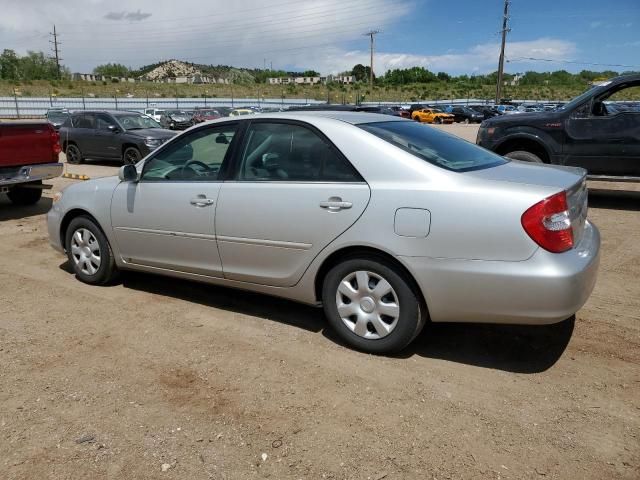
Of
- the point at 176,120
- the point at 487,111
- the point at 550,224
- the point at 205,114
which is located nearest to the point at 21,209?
the point at 550,224

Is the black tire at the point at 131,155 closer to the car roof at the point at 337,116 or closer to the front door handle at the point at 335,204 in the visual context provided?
the car roof at the point at 337,116

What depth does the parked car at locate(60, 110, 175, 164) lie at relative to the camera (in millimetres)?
14539

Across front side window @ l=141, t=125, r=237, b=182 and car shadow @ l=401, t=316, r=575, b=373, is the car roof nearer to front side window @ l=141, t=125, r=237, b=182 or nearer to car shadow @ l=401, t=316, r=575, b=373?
front side window @ l=141, t=125, r=237, b=182

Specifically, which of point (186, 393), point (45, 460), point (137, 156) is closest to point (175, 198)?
point (186, 393)

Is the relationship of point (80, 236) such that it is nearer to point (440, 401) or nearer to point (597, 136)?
point (440, 401)

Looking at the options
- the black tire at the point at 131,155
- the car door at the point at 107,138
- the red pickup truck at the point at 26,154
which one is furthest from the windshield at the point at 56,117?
the red pickup truck at the point at 26,154

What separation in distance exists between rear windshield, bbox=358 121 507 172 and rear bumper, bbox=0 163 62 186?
6253 millimetres

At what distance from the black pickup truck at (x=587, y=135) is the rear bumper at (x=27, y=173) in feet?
23.3

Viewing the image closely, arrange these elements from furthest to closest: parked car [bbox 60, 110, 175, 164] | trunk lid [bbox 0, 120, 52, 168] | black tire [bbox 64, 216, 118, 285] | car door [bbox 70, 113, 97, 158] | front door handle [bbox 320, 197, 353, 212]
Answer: car door [bbox 70, 113, 97, 158] → parked car [bbox 60, 110, 175, 164] → trunk lid [bbox 0, 120, 52, 168] → black tire [bbox 64, 216, 118, 285] → front door handle [bbox 320, 197, 353, 212]

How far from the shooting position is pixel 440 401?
10.3 feet

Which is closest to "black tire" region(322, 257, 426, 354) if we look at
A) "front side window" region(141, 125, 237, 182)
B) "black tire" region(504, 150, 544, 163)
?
"front side window" region(141, 125, 237, 182)

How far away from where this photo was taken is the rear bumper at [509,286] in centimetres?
308

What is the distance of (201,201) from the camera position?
4223 millimetres

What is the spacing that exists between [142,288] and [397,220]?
2.87 metres
